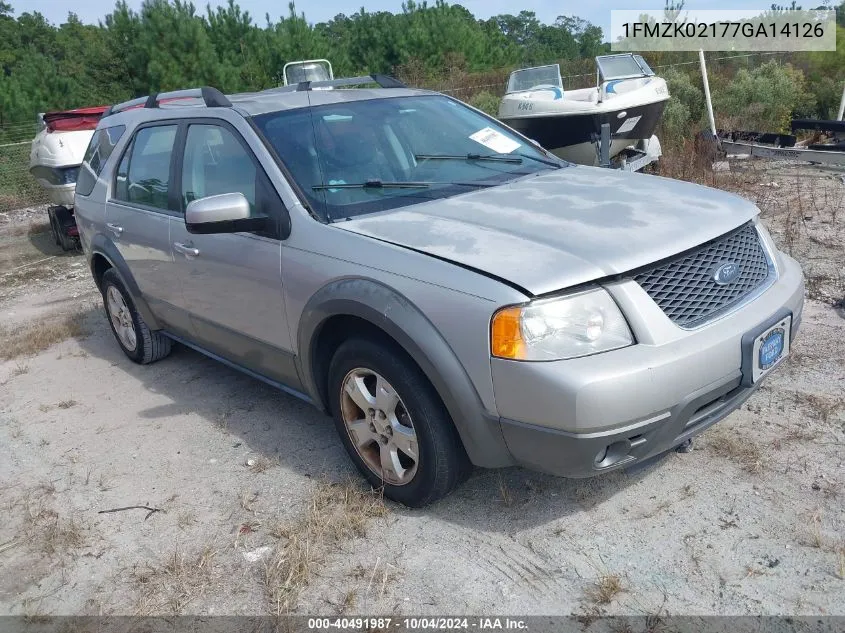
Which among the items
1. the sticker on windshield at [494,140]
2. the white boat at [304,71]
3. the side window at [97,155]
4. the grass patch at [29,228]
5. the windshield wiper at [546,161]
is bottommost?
the grass patch at [29,228]

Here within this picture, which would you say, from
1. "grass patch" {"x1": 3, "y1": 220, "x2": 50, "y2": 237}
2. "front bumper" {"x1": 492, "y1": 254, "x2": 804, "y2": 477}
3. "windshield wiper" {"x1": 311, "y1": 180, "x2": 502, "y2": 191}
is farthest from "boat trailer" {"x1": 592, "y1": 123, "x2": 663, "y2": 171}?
"grass patch" {"x1": 3, "y1": 220, "x2": 50, "y2": 237}

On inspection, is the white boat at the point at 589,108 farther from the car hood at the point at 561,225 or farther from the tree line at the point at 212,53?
the tree line at the point at 212,53

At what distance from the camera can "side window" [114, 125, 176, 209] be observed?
452 cm

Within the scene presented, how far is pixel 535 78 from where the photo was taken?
9.63 meters

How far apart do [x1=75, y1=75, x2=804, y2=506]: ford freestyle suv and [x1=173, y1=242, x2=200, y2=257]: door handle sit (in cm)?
2

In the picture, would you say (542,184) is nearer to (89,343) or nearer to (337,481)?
(337,481)

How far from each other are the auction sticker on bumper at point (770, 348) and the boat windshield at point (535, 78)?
6.83 metres

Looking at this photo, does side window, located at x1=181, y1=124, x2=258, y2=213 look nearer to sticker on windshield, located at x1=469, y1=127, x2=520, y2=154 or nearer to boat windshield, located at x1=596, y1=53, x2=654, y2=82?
sticker on windshield, located at x1=469, y1=127, x2=520, y2=154

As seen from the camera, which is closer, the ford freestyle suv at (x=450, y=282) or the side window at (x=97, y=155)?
the ford freestyle suv at (x=450, y=282)

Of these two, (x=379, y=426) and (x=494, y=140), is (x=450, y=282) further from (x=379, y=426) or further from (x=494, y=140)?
(x=494, y=140)

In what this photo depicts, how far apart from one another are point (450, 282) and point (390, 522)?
1116 millimetres


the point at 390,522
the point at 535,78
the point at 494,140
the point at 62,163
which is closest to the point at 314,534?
the point at 390,522

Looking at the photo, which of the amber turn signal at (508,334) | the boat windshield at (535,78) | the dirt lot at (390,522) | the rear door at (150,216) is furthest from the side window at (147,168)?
the boat windshield at (535,78)

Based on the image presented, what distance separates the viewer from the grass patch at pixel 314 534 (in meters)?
2.91
